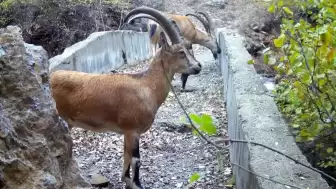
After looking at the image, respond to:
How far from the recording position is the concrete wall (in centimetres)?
750

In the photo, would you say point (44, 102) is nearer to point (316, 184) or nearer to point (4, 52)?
point (4, 52)

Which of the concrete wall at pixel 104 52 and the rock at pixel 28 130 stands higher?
the rock at pixel 28 130

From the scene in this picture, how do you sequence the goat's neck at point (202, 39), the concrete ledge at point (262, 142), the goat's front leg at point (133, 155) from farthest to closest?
the goat's neck at point (202, 39), the goat's front leg at point (133, 155), the concrete ledge at point (262, 142)

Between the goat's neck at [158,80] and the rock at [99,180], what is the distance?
0.87 meters

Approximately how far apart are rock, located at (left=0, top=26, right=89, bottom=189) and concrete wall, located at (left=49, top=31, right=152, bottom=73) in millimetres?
3352

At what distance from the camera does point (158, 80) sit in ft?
16.7

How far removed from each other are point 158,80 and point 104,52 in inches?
189

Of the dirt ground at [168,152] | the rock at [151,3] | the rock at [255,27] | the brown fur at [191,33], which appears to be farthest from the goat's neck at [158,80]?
the rock at [151,3]

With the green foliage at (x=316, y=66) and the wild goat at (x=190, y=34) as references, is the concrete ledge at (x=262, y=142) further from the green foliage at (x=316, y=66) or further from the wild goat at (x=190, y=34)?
the wild goat at (x=190, y=34)

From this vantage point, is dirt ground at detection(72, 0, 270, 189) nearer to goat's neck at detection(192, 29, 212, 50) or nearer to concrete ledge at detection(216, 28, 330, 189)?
concrete ledge at detection(216, 28, 330, 189)

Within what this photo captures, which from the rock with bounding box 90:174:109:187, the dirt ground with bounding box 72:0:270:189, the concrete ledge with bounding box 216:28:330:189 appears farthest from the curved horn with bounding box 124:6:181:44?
the rock with bounding box 90:174:109:187

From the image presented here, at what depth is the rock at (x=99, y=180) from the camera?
15.7 feet

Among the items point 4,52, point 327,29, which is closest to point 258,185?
point 327,29

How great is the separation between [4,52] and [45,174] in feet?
2.54
